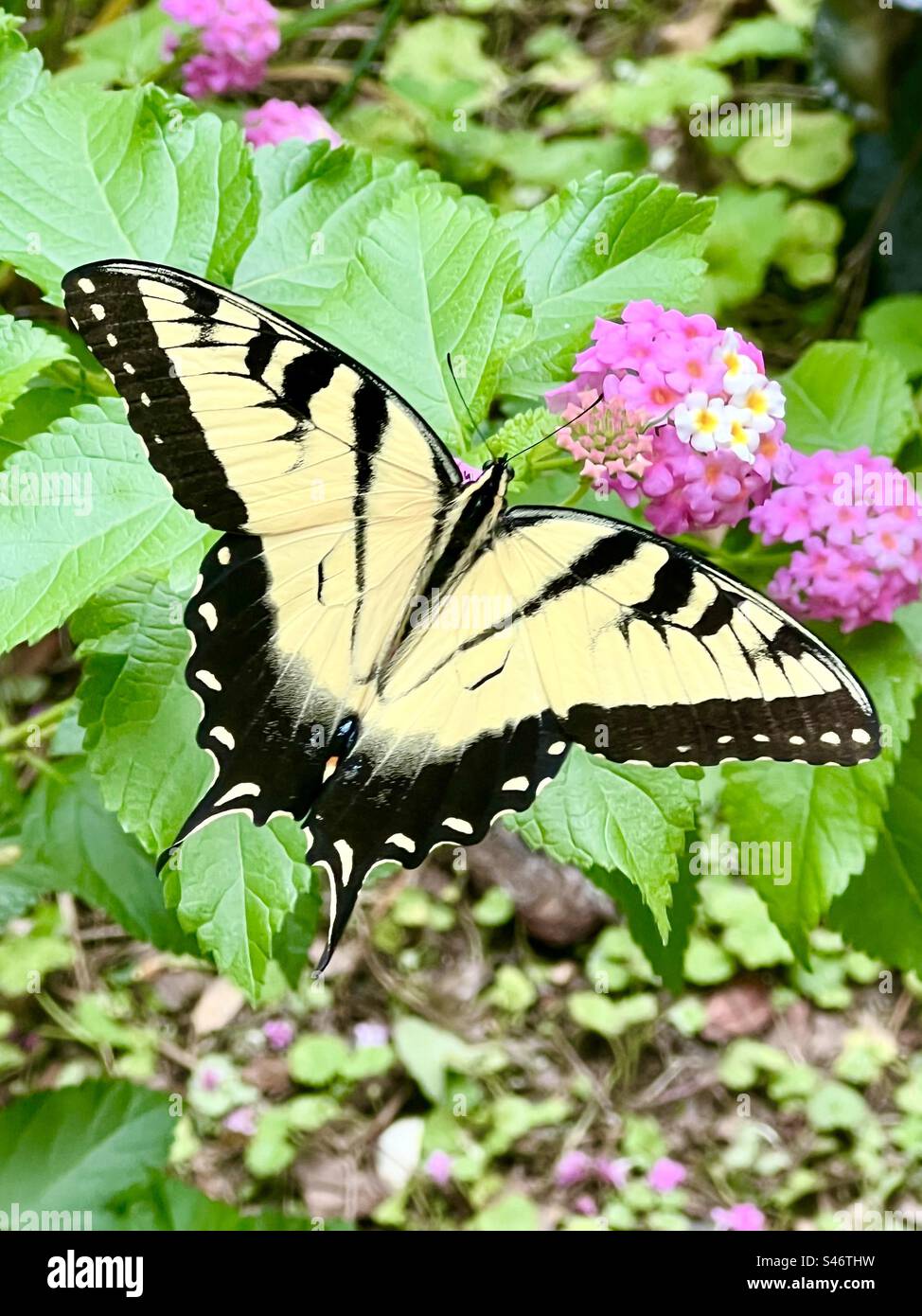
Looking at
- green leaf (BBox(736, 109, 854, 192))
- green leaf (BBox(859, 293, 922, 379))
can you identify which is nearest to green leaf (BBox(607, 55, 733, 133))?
green leaf (BBox(736, 109, 854, 192))

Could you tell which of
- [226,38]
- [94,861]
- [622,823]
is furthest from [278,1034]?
[226,38]

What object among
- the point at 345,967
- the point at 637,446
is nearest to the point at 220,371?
the point at 637,446

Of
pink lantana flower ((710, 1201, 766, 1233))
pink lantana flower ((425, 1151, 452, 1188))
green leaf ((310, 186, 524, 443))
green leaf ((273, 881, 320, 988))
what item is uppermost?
green leaf ((310, 186, 524, 443))

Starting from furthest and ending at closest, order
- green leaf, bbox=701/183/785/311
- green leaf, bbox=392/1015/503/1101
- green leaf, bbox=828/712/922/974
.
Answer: green leaf, bbox=701/183/785/311, green leaf, bbox=392/1015/503/1101, green leaf, bbox=828/712/922/974

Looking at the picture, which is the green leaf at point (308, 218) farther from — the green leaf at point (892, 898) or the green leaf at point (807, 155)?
the green leaf at point (807, 155)

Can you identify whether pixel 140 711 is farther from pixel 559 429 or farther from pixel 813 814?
pixel 813 814

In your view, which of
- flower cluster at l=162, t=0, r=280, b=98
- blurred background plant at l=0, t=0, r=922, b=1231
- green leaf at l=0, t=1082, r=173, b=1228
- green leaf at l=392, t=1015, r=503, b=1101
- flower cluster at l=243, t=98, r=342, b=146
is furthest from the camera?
green leaf at l=392, t=1015, r=503, b=1101

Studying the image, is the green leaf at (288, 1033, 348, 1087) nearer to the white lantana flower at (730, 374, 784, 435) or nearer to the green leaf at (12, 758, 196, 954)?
the green leaf at (12, 758, 196, 954)

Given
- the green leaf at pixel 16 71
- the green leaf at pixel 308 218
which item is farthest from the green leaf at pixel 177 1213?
the green leaf at pixel 16 71
